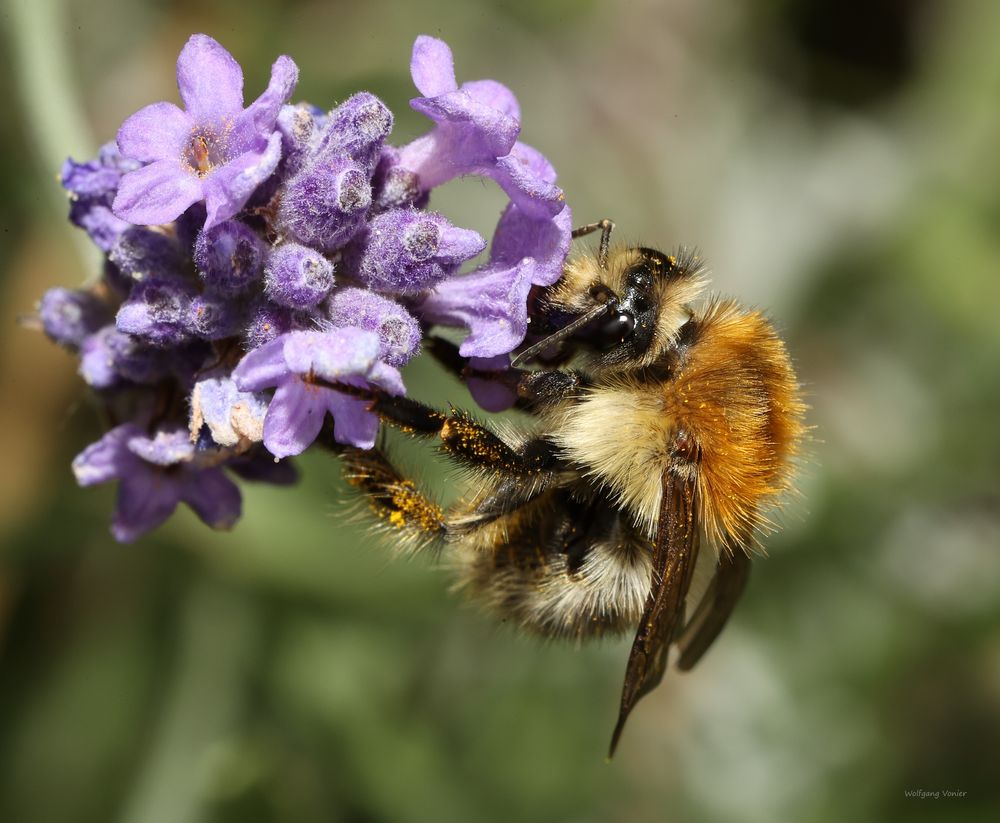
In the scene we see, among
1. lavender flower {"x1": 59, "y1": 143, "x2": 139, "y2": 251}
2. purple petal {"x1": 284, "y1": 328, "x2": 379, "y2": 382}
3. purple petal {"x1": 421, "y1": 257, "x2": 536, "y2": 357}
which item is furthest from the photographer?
lavender flower {"x1": 59, "y1": 143, "x2": 139, "y2": 251}

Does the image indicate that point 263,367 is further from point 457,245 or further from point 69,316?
point 69,316

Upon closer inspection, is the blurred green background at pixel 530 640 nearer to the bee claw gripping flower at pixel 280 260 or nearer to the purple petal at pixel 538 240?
the bee claw gripping flower at pixel 280 260

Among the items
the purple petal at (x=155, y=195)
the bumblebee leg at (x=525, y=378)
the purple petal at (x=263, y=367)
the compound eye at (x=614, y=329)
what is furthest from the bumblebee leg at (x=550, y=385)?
the purple petal at (x=155, y=195)

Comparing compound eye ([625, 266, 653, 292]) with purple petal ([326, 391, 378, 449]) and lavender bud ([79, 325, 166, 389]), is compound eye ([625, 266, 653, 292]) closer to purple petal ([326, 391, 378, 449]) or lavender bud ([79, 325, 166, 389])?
purple petal ([326, 391, 378, 449])

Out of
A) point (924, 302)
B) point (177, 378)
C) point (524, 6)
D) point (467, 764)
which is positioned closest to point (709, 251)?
point (924, 302)

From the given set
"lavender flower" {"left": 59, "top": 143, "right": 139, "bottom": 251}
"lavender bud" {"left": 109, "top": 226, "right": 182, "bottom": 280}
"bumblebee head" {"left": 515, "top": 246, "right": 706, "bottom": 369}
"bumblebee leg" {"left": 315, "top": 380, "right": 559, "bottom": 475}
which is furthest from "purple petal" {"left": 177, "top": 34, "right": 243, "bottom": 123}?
"bumblebee head" {"left": 515, "top": 246, "right": 706, "bottom": 369}

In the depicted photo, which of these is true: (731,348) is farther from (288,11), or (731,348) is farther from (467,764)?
(288,11)
